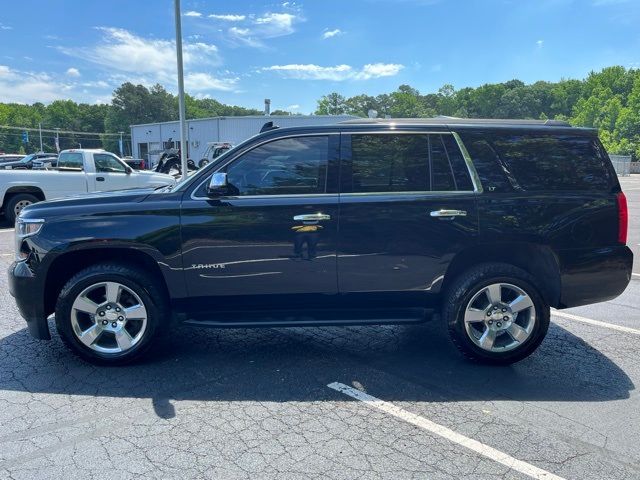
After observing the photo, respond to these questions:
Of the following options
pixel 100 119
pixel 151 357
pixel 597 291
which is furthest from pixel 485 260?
pixel 100 119

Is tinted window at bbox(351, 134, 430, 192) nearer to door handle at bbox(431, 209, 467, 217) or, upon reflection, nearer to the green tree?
door handle at bbox(431, 209, 467, 217)

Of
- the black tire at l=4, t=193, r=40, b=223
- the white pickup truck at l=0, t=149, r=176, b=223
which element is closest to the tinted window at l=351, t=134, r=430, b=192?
the white pickup truck at l=0, t=149, r=176, b=223

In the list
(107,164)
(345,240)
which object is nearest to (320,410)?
(345,240)

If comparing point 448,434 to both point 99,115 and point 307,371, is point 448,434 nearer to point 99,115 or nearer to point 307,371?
point 307,371

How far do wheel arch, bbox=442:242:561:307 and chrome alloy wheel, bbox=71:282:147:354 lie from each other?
2618mm

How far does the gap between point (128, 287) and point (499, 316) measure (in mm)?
3089

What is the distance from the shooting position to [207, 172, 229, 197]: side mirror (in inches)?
148

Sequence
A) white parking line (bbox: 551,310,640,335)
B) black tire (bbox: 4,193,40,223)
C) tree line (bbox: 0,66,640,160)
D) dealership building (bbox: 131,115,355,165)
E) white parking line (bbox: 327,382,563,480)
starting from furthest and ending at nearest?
tree line (bbox: 0,66,640,160)
dealership building (bbox: 131,115,355,165)
black tire (bbox: 4,193,40,223)
white parking line (bbox: 551,310,640,335)
white parking line (bbox: 327,382,563,480)

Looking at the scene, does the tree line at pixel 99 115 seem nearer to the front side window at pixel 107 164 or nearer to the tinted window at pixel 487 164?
the front side window at pixel 107 164

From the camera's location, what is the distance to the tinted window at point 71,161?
12218mm

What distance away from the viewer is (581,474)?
2.64 metres

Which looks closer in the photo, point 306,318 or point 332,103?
point 306,318

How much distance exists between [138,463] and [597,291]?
3.78 meters

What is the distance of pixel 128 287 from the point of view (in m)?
3.89
